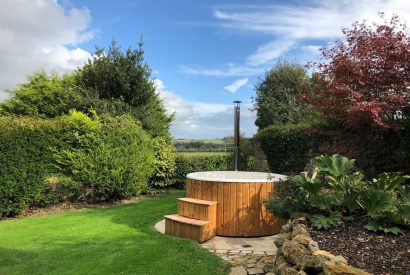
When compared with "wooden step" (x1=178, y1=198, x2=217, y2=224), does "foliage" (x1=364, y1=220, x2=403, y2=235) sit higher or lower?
higher

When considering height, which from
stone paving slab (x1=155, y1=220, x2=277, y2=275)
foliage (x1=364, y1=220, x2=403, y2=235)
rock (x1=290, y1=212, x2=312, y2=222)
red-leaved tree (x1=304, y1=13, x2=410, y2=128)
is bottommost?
stone paving slab (x1=155, y1=220, x2=277, y2=275)

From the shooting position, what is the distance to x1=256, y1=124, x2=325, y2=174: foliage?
8758 millimetres

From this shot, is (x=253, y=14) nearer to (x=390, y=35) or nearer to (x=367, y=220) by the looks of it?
(x=390, y=35)

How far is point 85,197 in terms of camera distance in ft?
29.9

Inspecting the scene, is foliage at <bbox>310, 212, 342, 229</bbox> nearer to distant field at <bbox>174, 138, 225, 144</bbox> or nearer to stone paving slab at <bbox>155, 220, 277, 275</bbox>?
stone paving slab at <bbox>155, 220, 277, 275</bbox>

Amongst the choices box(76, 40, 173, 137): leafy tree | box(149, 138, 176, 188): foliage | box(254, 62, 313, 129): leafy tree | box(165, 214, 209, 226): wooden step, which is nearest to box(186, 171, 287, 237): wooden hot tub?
box(165, 214, 209, 226): wooden step

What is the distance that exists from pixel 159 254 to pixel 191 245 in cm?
62

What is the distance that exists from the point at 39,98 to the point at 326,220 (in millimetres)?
14835

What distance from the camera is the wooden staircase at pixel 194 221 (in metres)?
5.36

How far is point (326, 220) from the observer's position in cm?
367

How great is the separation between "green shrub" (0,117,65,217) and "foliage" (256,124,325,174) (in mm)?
5783

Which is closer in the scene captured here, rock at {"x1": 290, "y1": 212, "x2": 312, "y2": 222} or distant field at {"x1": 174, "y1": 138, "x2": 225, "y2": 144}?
rock at {"x1": 290, "y1": 212, "x2": 312, "y2": 222}

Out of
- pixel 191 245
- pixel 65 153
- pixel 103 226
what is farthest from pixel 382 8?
pixel 65 153

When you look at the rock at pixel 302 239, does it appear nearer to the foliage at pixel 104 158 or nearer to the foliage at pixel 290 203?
the foliage at pixel 290 203
